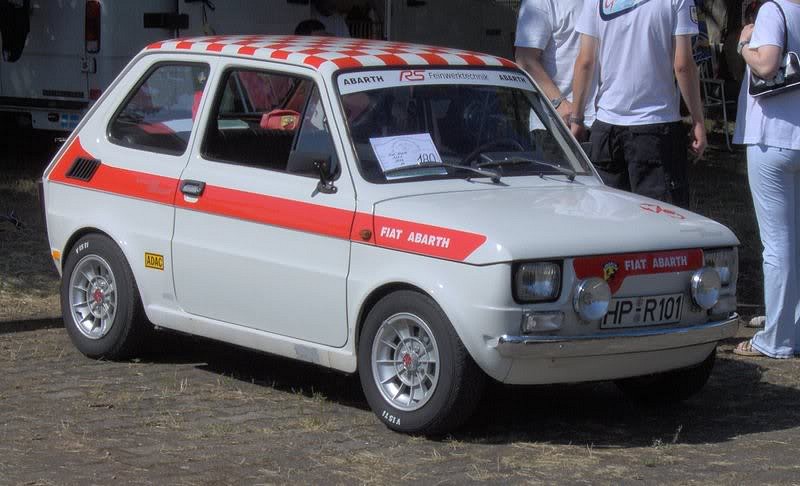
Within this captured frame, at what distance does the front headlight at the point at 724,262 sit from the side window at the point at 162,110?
8.28ft

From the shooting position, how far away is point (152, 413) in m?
6.12

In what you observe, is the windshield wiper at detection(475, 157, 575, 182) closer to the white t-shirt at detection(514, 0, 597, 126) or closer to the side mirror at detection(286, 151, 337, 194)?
the side mirror at detection(286, 151, 337, 194)

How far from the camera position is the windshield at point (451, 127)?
616 cm

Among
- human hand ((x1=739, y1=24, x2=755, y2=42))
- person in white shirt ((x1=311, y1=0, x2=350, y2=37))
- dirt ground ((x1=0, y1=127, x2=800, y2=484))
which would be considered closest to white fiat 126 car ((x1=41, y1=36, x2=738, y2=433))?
dirt ground ((x1=0, y1=127, x2=800, y2=484))

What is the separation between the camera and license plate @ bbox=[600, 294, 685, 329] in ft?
18.4

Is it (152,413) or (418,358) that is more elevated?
(418,358)

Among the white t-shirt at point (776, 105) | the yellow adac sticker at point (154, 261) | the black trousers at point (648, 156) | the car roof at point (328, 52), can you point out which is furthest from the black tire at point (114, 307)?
the white t-shirt at point (776, 105)

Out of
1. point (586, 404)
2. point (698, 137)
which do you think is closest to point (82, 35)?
point (698, 137)

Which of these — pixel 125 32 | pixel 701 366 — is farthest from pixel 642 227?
pixel 125 32

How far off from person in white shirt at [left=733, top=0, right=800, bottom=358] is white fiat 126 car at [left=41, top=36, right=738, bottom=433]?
3.70 feet

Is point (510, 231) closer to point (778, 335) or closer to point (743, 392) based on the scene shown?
point (743, 392)

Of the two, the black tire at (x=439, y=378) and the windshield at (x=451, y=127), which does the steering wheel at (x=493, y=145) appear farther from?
the black tire at (x=439, y=378)

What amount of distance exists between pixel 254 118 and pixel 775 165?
106 inches

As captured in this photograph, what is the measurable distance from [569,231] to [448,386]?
0.78 meters
